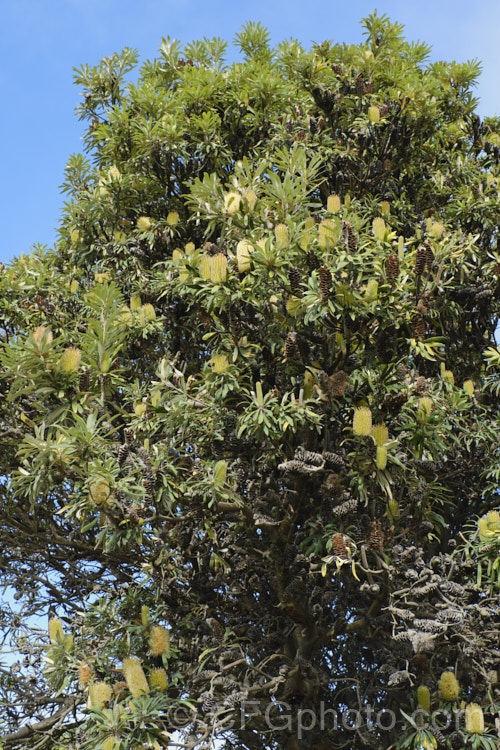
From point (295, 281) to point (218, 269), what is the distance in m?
0.46

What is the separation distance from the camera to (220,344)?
459 cm

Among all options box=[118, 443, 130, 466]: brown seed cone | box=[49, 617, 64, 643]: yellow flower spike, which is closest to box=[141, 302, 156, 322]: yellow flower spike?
box=[118, 443, 130, 466]: brown seed cone

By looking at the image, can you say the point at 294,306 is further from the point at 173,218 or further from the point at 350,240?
the point at 173,218

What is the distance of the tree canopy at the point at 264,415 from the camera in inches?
158

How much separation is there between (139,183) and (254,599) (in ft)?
11.2

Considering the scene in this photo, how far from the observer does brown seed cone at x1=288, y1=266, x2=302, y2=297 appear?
13.3 ft

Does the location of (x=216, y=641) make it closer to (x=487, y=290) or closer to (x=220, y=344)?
(x=220, y=344)

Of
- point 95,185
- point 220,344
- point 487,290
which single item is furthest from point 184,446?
point 95,185

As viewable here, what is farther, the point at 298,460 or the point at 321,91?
the point at 321,91

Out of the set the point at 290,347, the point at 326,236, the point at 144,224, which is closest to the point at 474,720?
the point at 290,347

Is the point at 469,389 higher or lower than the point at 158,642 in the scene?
higher

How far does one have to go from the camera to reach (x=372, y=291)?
407cm

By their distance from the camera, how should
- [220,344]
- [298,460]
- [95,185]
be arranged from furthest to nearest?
1. [95,185]
2. [220,344]
3. [298,460]

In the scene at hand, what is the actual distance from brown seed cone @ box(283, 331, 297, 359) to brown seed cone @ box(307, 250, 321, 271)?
0.39 metres
